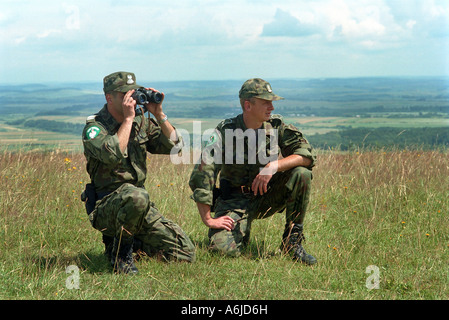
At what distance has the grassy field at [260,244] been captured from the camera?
3762 millimetres

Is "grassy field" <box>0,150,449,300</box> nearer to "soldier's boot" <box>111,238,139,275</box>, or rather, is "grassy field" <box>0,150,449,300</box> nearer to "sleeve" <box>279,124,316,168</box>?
"soldier's boot" <box>111,238,139,275</box>

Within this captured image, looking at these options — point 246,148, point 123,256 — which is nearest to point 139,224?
point 123,256

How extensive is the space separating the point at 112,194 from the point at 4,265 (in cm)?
116

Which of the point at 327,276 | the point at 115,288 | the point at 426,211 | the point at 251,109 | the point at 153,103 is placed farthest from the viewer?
the point at 426,211

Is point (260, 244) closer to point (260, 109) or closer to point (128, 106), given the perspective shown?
point (260, 109)

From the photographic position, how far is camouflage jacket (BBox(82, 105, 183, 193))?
4.04m

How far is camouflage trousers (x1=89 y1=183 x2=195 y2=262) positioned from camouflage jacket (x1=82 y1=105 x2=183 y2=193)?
0.17 m

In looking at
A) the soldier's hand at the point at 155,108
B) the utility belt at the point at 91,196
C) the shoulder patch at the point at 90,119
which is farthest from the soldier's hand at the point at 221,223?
the shoulder patch at the point at 90,119

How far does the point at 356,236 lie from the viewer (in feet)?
16.9

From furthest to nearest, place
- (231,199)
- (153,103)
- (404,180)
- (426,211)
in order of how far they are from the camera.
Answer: (404,180) → (426,211) → (231,199) → (153,103)

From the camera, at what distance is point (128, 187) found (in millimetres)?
4148

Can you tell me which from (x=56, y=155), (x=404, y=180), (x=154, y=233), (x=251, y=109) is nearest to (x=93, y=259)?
(x=154, y=233)

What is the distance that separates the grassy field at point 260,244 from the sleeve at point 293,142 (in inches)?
35.2

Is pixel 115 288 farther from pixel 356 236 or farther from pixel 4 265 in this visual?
pixel 356 236
